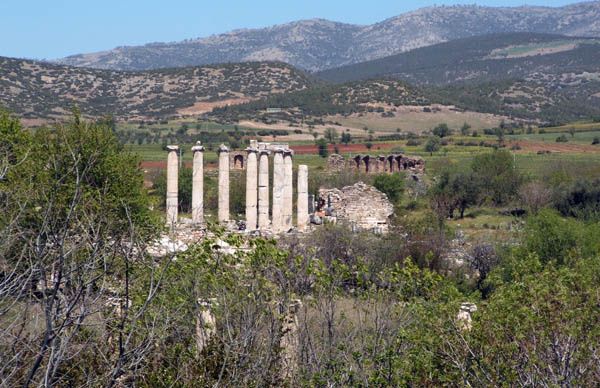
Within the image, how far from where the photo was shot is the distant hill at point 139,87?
122125mm

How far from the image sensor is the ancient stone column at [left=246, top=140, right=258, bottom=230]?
38.0m

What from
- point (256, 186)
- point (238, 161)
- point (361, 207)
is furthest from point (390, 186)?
point (256, 186)

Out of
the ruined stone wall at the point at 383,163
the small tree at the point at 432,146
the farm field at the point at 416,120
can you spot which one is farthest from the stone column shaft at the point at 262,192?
the farm field at the point at 416,120

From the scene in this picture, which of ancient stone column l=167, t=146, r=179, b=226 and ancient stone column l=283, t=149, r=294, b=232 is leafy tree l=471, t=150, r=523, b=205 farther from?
ancient stone column l=167, t=146, r=179, b=226

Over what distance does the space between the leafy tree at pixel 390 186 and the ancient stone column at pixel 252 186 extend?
17.6 meters

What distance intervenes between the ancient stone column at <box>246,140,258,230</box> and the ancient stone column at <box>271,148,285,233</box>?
78 cm

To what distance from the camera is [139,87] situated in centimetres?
14512

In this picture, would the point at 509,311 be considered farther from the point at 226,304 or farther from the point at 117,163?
the point at 117,163

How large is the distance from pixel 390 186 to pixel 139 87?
→ 95.4 metres

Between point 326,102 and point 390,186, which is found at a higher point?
point 326,102

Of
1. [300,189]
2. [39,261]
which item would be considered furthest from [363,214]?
[39,261]

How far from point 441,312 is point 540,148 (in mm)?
68208

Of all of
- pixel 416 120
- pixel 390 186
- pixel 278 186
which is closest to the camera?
pixel 278 186

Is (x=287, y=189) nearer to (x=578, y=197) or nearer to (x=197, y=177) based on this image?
(x=197, y=177)
